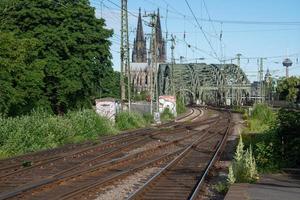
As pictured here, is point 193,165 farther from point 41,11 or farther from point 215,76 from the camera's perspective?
point 215,76

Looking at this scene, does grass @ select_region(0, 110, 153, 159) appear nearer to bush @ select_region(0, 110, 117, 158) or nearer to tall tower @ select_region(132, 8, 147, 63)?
bush @ select_region(0, 110, 117, 158)

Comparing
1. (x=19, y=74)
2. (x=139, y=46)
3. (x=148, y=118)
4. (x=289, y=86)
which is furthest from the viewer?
(x=139, y=46)

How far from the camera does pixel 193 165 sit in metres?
20.1

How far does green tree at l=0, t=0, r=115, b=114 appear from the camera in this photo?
40031mm

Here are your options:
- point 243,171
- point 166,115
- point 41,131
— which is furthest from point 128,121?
point 243,171

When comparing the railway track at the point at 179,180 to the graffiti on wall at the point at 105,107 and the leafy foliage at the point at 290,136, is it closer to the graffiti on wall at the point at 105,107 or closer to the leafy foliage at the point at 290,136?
the leafy foliage at the point at 290,136

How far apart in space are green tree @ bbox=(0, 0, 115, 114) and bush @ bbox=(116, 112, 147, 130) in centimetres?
313

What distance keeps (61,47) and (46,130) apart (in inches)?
587

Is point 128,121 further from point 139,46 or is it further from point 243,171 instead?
point 139,46

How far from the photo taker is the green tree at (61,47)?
40031 millimetres

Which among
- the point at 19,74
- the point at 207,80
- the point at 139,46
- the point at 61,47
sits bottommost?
the point at 19,74

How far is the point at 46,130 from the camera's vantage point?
94.4 ft

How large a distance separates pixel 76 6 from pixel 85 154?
916 inches

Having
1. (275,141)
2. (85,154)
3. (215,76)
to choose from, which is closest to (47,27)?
(85,154)
